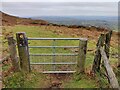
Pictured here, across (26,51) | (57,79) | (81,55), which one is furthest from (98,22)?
(26,51)

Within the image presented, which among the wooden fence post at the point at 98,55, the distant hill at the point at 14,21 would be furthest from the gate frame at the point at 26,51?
the distant hill at the point at 14,21

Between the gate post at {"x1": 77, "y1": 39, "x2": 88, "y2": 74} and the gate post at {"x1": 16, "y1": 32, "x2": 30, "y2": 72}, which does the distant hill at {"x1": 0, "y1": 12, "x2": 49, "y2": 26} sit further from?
the gate post at {"x1": 77, "y1": 39, "x2": 88, "y2": 74}

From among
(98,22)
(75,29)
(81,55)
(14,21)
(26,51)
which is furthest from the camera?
(14,21)

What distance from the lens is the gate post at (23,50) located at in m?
9.66

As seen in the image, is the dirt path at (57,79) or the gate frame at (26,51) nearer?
the dirt path at (57,79)

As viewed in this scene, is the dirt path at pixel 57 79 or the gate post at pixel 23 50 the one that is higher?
the gate post at pixel 23 50

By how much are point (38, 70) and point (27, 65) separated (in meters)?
0.62

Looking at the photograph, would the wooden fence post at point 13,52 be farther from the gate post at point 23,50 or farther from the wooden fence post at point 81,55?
the wooden fence post at point 81,55

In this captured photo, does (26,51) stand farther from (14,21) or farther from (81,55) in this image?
(14,21)

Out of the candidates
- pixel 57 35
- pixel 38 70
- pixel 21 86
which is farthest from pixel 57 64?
pixel 57 35

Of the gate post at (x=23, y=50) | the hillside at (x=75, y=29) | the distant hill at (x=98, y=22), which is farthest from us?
the hillside at (x=75, y=29)

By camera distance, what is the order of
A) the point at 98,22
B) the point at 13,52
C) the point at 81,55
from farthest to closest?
the point at 98,22 → the point at 81,55 → the point at 13,52

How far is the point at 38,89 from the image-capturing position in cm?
905

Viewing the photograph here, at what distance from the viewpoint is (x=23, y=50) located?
32.2ft
